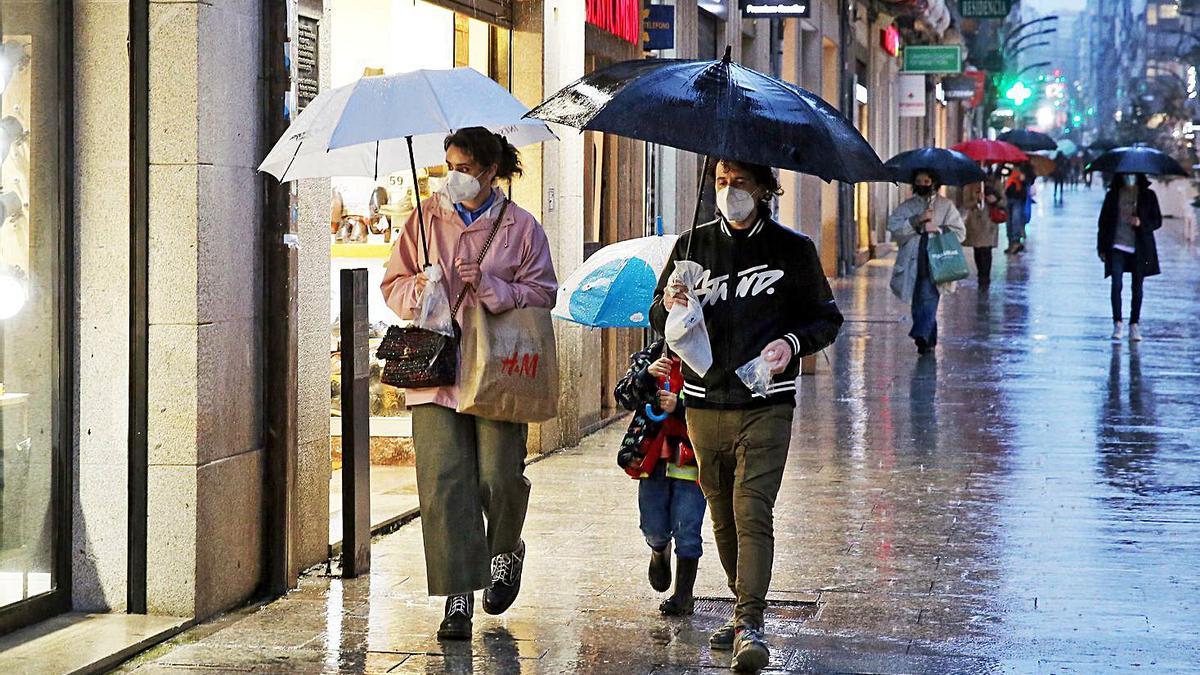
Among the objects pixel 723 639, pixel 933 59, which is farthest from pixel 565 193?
pixel 933 59

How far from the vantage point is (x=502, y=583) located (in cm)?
688

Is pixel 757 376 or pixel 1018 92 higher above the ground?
pixel 1018 92

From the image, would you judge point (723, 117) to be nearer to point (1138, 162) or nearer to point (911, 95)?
point (1138, 162)

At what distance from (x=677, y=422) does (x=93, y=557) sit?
2.23 m

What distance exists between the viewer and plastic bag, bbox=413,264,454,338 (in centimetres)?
638

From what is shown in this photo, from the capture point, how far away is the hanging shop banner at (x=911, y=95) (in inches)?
1577

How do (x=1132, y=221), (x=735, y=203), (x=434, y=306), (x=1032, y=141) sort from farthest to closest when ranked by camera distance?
(x=1032, y=141) → (x=1132, y=221) → (x=434, y=306) → (x=735, y=203)

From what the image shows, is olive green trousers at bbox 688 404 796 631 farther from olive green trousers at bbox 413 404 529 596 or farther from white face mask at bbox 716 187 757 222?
olive green trousers at bbox 413 404 529 596

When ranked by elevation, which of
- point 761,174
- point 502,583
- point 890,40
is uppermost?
point 890,40

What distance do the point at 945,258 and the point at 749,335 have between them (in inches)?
474

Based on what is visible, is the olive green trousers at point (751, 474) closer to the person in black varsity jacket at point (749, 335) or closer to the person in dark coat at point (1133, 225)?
the person in black varsity jacket at point (749, 335)

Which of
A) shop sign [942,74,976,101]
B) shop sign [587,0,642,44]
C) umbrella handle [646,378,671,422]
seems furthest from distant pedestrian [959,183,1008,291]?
shop sign [942,74,976,101]

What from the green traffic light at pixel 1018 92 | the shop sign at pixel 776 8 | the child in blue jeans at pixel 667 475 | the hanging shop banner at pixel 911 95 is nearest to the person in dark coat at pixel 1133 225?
A: the shop sign at pixel 776 8

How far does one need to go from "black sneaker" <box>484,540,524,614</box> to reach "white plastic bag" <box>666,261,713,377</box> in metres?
1.20
